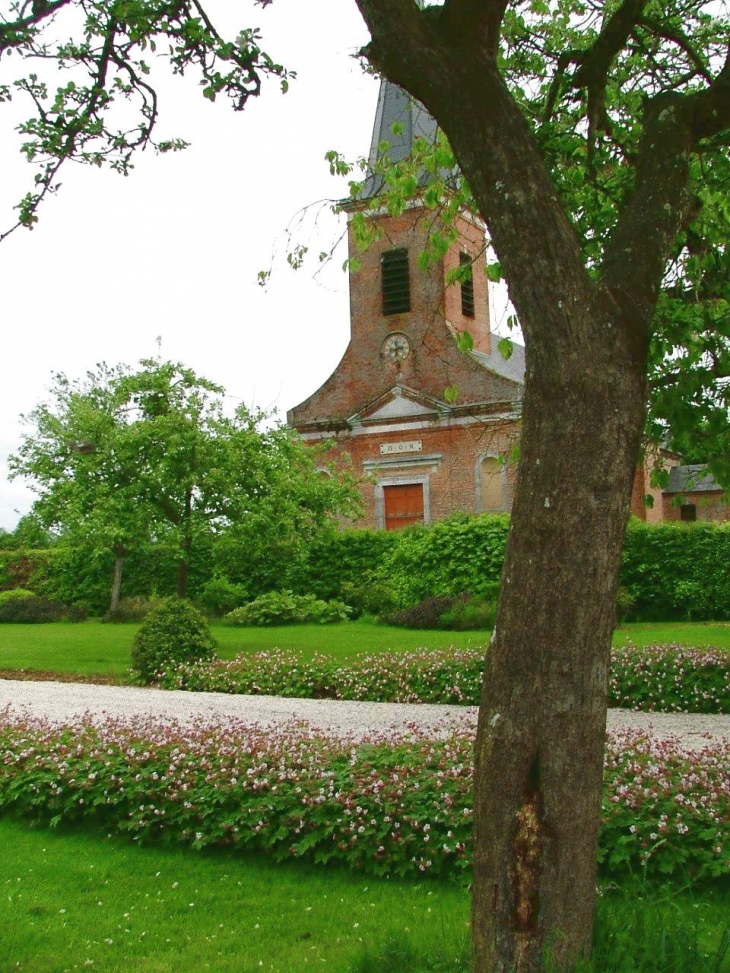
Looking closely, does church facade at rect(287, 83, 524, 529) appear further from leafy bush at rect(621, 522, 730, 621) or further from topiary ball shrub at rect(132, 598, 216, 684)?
topiary ball shrub at rect(132, 598, 216, 684)

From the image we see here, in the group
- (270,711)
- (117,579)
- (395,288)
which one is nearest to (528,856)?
(270,711)

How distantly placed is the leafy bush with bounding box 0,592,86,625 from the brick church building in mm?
10548

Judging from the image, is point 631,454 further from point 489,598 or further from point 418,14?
point 489,598

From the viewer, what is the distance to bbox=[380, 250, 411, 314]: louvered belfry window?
36156 millimetres

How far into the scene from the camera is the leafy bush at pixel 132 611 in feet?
89.3

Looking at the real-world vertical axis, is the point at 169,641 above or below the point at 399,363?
below

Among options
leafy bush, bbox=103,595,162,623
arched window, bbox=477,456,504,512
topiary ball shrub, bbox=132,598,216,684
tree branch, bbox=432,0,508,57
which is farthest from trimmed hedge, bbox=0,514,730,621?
tree branch, bbox=432,0,508,57

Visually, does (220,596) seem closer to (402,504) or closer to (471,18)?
(402,504)

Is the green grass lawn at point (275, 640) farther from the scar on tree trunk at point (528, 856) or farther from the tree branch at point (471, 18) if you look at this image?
the tree branch at point (471, 18)

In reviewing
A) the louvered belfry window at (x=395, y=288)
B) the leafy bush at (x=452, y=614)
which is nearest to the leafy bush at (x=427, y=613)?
the leafy bush at (x=452, y=614)

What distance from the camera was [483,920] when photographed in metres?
3.42

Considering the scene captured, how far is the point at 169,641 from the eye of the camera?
15.6 m

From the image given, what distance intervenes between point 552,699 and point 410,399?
3200 centimetres

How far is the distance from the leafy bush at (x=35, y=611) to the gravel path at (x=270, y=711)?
1412 centimetres
